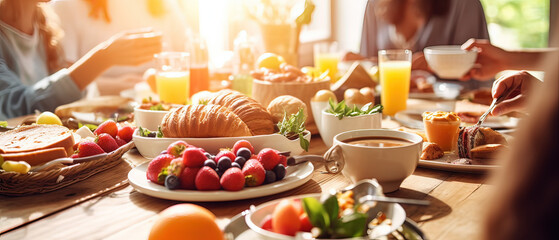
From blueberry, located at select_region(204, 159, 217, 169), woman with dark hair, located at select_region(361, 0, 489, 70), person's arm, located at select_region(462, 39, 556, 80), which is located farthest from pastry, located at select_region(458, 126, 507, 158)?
woman with dark hair, located at select_region(361, 0, 489, 70)

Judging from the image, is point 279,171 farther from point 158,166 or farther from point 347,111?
point 347,111

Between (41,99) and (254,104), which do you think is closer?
(254,104)

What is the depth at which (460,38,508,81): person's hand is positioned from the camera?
2086mm

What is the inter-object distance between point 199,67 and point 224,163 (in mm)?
1191

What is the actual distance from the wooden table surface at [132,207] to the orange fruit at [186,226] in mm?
125

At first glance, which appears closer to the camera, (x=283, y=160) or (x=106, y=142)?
(x=283, y=160)

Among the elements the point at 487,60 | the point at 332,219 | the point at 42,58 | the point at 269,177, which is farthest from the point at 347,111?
the point at 42,58

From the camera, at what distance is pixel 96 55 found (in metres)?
2.22

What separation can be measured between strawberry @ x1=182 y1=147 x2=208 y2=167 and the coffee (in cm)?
26

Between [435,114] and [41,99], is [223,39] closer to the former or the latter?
[41,99]

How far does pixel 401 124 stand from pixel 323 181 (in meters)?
0.64

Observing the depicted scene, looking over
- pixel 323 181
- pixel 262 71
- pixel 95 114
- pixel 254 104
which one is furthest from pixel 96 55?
pixel 323 181

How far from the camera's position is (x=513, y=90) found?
1.29 meters

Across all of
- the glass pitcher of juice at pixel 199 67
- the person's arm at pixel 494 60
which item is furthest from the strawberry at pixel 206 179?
the person's arm at pixel 494 60
